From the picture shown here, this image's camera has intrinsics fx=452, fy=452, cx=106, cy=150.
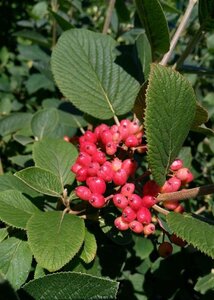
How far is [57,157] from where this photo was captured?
1554 millimetres

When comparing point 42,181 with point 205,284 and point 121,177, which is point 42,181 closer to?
point 121,177

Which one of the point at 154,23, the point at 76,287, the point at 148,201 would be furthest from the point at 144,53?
the point at 76,287

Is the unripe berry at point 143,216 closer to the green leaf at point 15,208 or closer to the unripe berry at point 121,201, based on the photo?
the unripe berry at point 121,201

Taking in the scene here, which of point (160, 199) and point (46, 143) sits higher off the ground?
point (160, 199)

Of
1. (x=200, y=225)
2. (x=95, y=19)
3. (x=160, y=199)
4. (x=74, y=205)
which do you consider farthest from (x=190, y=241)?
(x=95, y=19)

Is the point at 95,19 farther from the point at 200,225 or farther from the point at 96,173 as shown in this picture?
the point at 200,225

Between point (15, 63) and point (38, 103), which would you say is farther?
point (15, 63)

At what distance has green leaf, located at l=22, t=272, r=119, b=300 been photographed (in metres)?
0.91

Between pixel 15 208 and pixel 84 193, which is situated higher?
pixel 84 193

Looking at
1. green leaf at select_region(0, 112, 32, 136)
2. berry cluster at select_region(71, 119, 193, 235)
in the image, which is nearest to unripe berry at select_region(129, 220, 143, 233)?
berry cluster at select_region(71, 119, 193, 235)

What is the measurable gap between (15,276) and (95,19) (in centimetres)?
241

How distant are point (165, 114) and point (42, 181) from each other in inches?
16.8

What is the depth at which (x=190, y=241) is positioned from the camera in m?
1.12

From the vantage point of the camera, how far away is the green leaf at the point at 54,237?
1134mm
